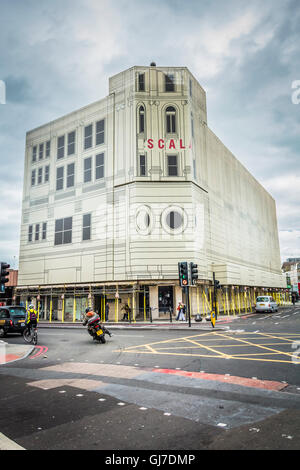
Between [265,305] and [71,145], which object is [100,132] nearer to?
[71,145]

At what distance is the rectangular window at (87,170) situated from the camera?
3412 cm

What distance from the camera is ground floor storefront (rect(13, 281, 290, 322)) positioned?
28594mm

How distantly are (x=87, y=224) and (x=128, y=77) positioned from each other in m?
16.3

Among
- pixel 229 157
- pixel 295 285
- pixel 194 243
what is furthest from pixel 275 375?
pixel 295 285

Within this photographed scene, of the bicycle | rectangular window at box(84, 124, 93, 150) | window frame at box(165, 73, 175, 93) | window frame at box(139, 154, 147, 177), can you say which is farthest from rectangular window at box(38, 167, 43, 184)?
the bicycle

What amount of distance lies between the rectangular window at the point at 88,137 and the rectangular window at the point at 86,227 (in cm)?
828

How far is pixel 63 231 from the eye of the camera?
34688 mm

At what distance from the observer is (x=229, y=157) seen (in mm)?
45219

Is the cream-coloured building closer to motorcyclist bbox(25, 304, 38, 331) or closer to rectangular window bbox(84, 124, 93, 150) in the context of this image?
rectangular window bbox(84, 124, 93, 150)

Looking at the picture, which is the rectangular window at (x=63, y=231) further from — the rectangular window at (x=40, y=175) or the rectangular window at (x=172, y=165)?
the rectangular window at (x=172, y=165)

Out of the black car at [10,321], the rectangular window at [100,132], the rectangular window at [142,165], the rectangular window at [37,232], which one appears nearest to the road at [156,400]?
the black car at [10,321]

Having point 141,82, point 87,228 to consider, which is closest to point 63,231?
Result: point 87,228

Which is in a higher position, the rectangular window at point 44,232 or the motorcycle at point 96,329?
the rectangular window at point 44,232
